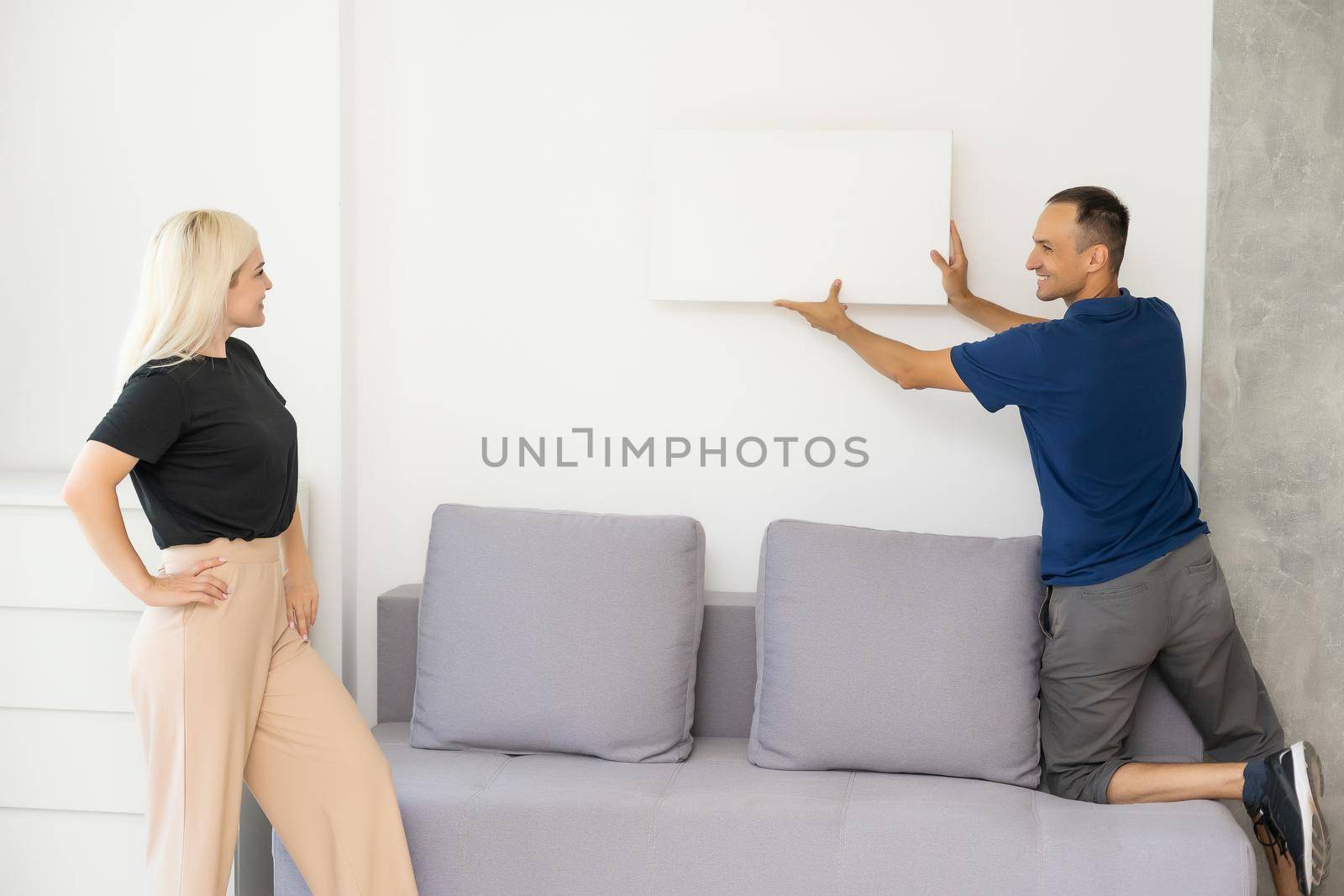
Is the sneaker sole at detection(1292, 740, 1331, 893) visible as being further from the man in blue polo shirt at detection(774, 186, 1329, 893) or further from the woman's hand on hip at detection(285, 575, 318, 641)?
the woman's hand on hip at detection(285, 575, 318, 641)

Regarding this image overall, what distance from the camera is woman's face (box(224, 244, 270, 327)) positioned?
2264 millimetres

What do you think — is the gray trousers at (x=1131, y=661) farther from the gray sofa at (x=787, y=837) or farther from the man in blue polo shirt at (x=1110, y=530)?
the gray sofa at (x=787, y=837)

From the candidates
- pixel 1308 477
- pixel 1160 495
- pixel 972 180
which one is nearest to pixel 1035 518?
pixel 1160 495

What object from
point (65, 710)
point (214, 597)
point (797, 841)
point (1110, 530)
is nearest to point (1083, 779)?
point (1110, 530)

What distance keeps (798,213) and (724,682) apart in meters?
1.26

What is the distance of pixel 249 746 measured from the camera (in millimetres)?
2326

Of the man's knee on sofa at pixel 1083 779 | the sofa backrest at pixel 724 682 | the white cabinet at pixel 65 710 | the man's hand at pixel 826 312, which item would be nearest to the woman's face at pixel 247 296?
the white cabinet at pixel 65 710

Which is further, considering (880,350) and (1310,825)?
(880,350)

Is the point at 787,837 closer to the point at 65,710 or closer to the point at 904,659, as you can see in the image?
the point at 904,659

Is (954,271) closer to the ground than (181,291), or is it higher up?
higher up

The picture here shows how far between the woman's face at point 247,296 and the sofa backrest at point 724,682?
1.02 meters

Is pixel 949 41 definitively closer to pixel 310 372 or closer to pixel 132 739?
pixel 310 372

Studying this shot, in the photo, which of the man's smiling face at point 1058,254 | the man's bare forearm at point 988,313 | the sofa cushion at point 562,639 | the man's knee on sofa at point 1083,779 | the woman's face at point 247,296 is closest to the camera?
the woman's face at point 247,296

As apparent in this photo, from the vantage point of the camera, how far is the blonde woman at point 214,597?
2.17 metres
